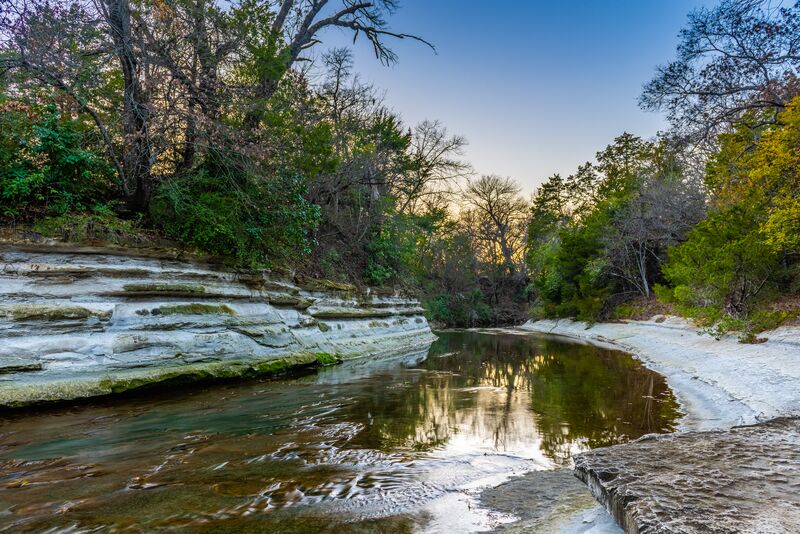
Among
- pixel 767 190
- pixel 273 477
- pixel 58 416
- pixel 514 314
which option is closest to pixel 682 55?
pixel 767 190

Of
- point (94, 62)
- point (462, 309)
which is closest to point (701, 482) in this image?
point (94, 62)

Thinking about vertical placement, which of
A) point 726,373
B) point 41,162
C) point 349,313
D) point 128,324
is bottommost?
point 726,373

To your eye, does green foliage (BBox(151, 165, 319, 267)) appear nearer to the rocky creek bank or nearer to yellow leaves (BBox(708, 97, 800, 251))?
the rocky creek bank

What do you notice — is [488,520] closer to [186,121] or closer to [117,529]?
[117,529]

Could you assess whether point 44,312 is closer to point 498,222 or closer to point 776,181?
point 776,181

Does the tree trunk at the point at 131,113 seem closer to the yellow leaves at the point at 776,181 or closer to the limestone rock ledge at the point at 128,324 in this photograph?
the limestone rock ledge at the point at 128,324

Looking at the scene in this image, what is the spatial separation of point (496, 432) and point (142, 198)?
29.5 feet

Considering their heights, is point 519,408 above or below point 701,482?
below

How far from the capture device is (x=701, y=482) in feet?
8.18

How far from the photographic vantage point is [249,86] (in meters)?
10.1

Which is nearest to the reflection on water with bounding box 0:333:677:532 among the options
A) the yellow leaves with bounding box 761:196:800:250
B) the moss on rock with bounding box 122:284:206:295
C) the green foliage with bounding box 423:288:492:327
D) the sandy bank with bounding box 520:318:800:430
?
the sandy bank with bounding box 520:318:800:430

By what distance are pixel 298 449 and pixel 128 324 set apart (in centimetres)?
501

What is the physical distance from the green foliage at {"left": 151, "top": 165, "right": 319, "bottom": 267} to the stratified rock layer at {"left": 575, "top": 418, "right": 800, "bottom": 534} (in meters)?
8.71

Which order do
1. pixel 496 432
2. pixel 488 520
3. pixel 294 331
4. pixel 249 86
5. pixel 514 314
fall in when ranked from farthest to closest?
pixel 514 314 → pixel 294 331 → pixel 249 86 → pixel 496 432 → pixel 488 520
